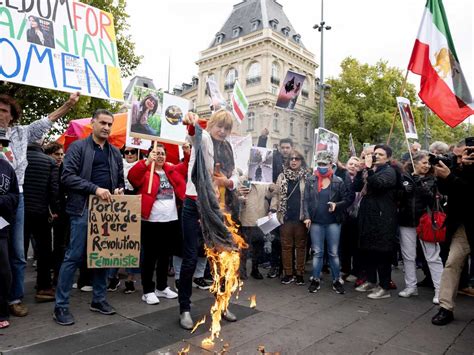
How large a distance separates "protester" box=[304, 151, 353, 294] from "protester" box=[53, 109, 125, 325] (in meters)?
2.85

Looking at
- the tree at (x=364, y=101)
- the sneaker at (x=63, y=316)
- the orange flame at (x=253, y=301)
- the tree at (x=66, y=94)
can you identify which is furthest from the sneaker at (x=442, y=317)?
the tree at (x=364, y=101)

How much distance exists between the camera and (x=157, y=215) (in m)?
4.74

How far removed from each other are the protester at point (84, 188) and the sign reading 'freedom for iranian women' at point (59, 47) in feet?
2.33

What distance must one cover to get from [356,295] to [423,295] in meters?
0.99

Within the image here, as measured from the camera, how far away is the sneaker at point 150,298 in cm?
453

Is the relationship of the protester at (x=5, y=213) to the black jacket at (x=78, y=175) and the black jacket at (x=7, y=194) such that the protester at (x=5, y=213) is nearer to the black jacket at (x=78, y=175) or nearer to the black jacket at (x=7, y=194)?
the black jacket at (x=7, y=194)

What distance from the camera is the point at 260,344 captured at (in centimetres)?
341

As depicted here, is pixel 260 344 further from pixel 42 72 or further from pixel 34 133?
pixel 42 72

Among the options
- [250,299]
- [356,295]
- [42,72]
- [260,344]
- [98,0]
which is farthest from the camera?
[98,0]

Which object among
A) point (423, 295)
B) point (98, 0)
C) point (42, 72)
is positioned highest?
point (98, 0)

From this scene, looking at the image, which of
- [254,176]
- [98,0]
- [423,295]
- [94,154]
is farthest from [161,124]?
[98,0]

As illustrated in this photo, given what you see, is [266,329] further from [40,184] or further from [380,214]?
[40,184]

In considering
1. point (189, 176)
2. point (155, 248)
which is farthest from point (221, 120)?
point (155, 248)

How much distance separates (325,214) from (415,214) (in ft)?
3.97
